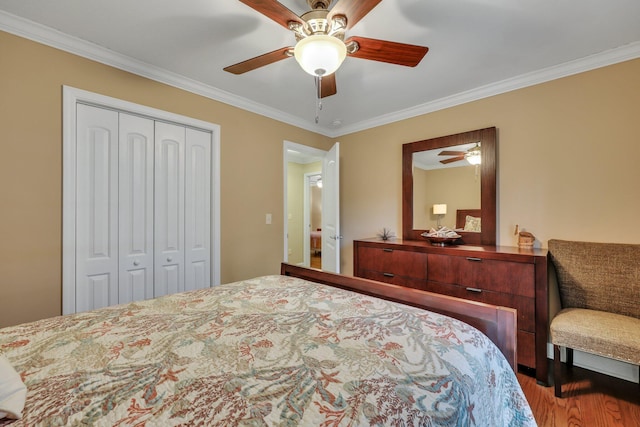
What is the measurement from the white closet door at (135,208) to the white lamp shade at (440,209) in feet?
9.00

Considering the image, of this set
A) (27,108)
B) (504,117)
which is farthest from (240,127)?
(504,117)

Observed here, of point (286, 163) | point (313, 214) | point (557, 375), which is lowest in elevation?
point (557, 375)

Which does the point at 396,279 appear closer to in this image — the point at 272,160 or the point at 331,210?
the point at 331,210

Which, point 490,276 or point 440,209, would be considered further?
point 440,209

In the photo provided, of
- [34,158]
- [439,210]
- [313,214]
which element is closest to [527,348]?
[439,210]

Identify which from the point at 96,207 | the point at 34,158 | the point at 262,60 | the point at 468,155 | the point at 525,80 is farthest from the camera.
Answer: the point at 468,155

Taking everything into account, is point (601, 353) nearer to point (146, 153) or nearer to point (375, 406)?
point (375, 406)

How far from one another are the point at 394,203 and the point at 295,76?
5.91 ft

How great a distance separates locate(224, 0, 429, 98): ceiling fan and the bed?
1.23 m

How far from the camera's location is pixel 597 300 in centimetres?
203

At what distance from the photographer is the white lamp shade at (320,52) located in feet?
4.38

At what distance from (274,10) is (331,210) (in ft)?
8.01

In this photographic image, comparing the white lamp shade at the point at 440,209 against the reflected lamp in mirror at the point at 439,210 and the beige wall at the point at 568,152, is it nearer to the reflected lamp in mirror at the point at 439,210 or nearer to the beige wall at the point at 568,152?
the reflected lamp in mirror at the point at 439,210

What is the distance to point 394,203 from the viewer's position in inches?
132
